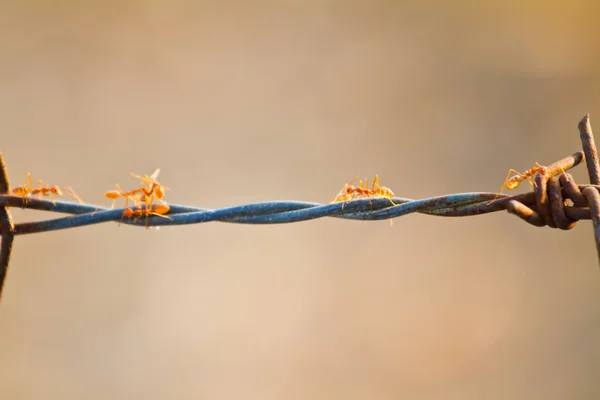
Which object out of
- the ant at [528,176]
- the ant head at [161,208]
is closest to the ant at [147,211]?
the ant head at [161,208]

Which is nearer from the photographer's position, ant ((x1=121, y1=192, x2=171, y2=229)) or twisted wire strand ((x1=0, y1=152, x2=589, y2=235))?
twisted wire strand ((x1=0, y1=152, x2=589, y2=235))

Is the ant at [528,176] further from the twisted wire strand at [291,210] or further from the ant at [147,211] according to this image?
the ant at [147,211]

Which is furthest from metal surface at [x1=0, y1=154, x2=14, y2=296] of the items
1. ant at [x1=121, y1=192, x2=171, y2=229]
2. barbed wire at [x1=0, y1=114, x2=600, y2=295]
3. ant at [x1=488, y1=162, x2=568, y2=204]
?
ant at [x1=488, y1=162, x2=568, y2=204]

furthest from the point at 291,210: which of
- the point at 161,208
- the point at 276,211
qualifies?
the point at 161,208

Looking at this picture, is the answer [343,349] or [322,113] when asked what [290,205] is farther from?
[322,113]

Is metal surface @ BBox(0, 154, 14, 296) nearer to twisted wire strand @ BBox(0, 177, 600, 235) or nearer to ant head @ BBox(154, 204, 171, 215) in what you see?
twisted wire strand @ BBox(0, 177, 600, 235)

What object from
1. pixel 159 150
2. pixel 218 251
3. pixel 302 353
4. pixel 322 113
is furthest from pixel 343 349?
pixel 159 150

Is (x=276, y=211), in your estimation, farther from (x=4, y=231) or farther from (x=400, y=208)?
(x=4, y=231)

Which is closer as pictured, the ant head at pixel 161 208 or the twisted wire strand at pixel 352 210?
the twisted wire strand at pixel 352 210
